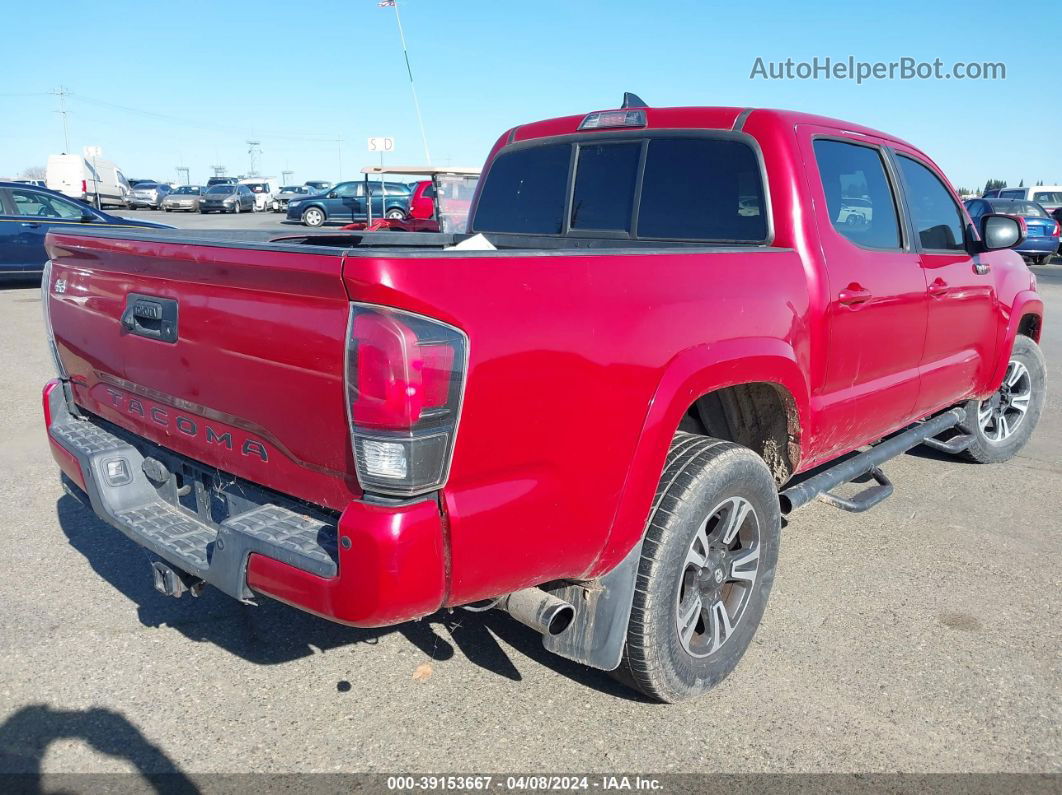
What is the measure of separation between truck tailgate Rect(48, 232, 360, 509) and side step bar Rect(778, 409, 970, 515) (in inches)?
80.9

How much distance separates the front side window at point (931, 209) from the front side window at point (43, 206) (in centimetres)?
1271

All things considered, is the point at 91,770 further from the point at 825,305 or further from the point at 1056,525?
the point at 1056,525

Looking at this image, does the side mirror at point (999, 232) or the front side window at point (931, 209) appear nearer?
the front side window at point (931, 209)

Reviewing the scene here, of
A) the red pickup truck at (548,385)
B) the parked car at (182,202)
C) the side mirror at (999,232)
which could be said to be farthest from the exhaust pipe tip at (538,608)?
the parked car at (182,202)

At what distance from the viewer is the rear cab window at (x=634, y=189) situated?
11.3 ft

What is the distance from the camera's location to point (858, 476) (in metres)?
4.12

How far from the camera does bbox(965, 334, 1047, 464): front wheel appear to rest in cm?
554

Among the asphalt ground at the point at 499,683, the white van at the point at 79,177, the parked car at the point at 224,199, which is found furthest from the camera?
the parked car at the point at 224,199

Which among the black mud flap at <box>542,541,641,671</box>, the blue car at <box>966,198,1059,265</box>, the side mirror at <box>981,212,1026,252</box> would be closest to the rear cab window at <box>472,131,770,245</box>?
the black mud flap at <box>542,541,641,671</box>

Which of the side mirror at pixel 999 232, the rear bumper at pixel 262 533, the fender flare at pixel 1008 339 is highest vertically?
the side mirror at pixel 999 232

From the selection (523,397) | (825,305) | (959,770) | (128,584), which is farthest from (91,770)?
(825,305)

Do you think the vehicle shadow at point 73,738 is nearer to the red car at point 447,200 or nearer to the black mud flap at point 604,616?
the black mud flap at point 604,616

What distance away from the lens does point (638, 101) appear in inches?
167

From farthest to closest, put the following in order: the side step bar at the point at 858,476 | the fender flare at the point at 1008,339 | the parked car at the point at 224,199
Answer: the parked car at the point at 224,199, the fender flare at the point at 1008,339, the side step bar at the point at 858,476
